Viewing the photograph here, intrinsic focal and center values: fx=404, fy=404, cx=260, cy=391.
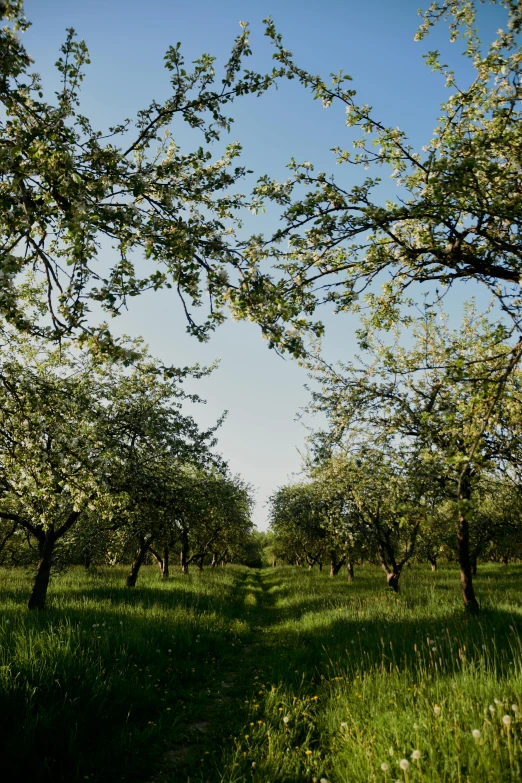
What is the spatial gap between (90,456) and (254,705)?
21.3 feet

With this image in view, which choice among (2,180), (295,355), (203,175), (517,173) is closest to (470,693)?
(295,355)

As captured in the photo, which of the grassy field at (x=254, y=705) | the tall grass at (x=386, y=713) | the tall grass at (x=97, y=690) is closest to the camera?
the tall grass at (x=386, y=713)

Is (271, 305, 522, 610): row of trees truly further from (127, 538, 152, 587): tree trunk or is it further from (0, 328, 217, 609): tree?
(127, 538, 152, 587): tree trunk

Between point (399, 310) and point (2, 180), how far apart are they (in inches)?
262

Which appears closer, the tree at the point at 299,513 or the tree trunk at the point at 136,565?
the tree trunk at the point at 136,565

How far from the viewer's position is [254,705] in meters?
6.70

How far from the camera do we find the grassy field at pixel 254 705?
4363 millimetres

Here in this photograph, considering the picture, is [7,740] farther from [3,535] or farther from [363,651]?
[3,535]

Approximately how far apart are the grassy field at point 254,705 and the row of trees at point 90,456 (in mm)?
3076

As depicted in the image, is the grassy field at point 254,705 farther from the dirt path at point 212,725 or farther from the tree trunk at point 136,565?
the tree trunk at point 136,565

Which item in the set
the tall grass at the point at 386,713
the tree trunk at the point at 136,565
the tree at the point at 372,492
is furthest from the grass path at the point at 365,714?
the tree trunk at the point at 136,565

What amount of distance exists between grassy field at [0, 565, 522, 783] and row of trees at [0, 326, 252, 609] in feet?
10.1

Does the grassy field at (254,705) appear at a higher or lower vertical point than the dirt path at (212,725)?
higher

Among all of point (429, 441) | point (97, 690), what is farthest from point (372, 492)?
point (97, 690)
